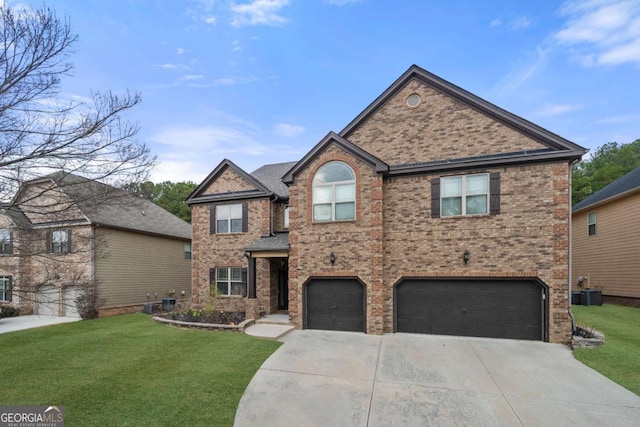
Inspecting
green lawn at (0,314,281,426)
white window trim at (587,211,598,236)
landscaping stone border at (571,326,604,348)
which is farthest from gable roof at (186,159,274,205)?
white window trim at (587,211,598,236)

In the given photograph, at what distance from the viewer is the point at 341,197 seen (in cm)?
1117

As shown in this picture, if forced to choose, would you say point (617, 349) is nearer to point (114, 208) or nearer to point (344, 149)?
point (344, 149)

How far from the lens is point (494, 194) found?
992 cm

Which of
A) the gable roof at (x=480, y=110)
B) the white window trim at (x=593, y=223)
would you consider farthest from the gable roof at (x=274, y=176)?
the white window trim at (x=593, y=223)

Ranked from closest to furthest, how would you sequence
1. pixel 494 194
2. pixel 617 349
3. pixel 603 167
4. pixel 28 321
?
pixel 617 349 → pixel 494 194 → pixel 28 321 → pixel 603 167

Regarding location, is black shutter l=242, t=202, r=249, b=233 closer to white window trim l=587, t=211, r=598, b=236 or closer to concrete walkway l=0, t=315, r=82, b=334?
concrete walkway l=0, t=315, r=82, b=334

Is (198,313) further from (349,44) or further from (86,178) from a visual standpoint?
(349,44)

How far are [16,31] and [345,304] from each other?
10.8m

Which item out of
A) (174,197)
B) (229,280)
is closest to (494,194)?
(229,280)

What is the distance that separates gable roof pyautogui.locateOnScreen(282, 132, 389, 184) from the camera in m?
10.6

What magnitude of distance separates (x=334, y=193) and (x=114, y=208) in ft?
42.7

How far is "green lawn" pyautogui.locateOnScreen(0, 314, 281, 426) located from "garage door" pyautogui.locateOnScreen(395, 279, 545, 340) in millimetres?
4785

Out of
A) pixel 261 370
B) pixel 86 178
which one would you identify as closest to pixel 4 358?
pixel 86 178

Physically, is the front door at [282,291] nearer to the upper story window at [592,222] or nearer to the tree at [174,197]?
the upper story window at [592,222]
